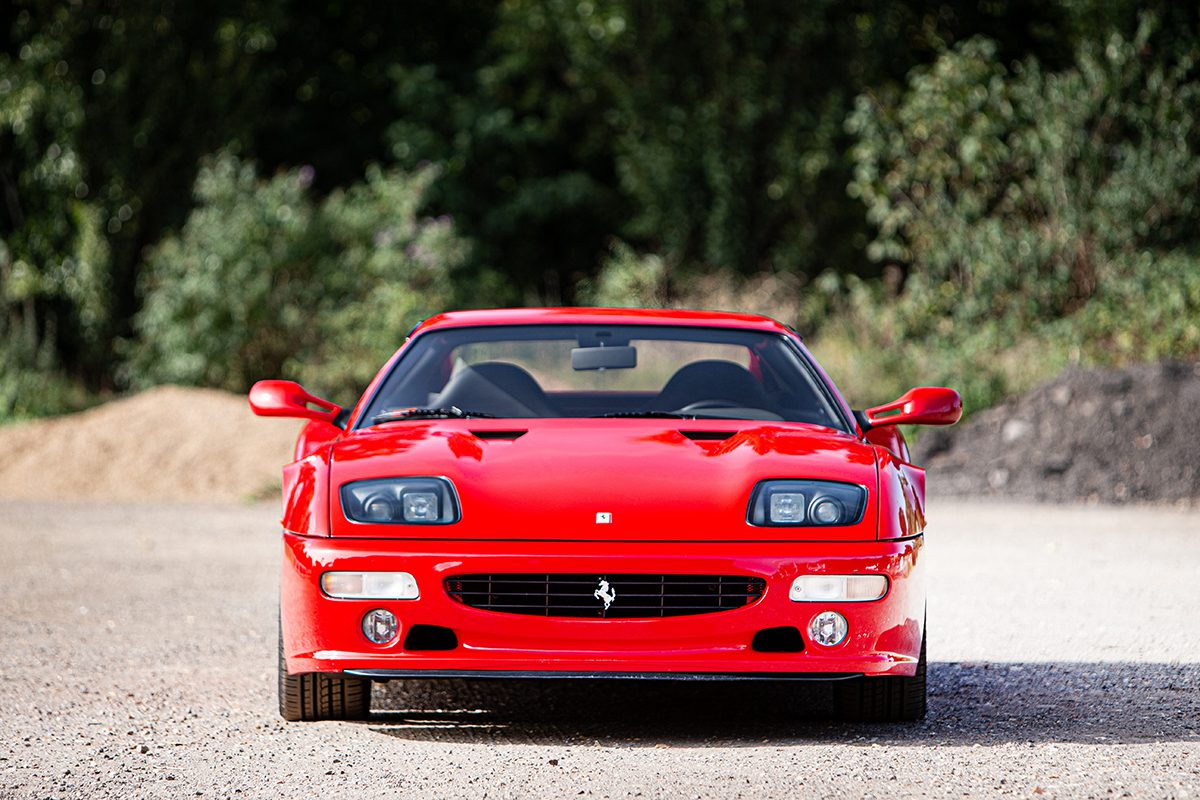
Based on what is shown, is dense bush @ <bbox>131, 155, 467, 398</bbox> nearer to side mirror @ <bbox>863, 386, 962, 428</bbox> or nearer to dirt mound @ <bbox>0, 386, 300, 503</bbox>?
dirt mound @ <bbox>0, 386, 300, 503</bbox>

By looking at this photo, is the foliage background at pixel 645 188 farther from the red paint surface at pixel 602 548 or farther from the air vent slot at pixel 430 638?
the air vent slot at pixel 430 638

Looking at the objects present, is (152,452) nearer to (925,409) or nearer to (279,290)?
(279,290)

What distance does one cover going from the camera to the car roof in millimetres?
6176

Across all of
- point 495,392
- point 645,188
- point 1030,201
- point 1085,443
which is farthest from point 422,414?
point 645,188

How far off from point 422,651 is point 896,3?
88.0ft

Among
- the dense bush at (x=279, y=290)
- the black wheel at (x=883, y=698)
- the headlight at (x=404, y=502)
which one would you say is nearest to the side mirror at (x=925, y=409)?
the black wheel at (x=883, y=698)

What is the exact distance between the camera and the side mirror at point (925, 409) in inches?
229

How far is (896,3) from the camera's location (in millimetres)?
30031

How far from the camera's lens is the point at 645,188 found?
3033 centimetres

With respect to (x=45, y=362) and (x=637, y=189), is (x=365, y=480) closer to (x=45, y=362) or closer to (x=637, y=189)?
(x=45, y=362)

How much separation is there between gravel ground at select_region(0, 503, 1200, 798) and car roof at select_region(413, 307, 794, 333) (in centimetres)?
132

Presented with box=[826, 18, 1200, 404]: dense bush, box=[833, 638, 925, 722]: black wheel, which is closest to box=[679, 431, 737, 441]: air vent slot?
box=[833, 638, 925, 722]: black wheel

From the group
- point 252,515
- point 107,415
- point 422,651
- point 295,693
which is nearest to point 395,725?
point 295,693

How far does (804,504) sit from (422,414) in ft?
4.68
